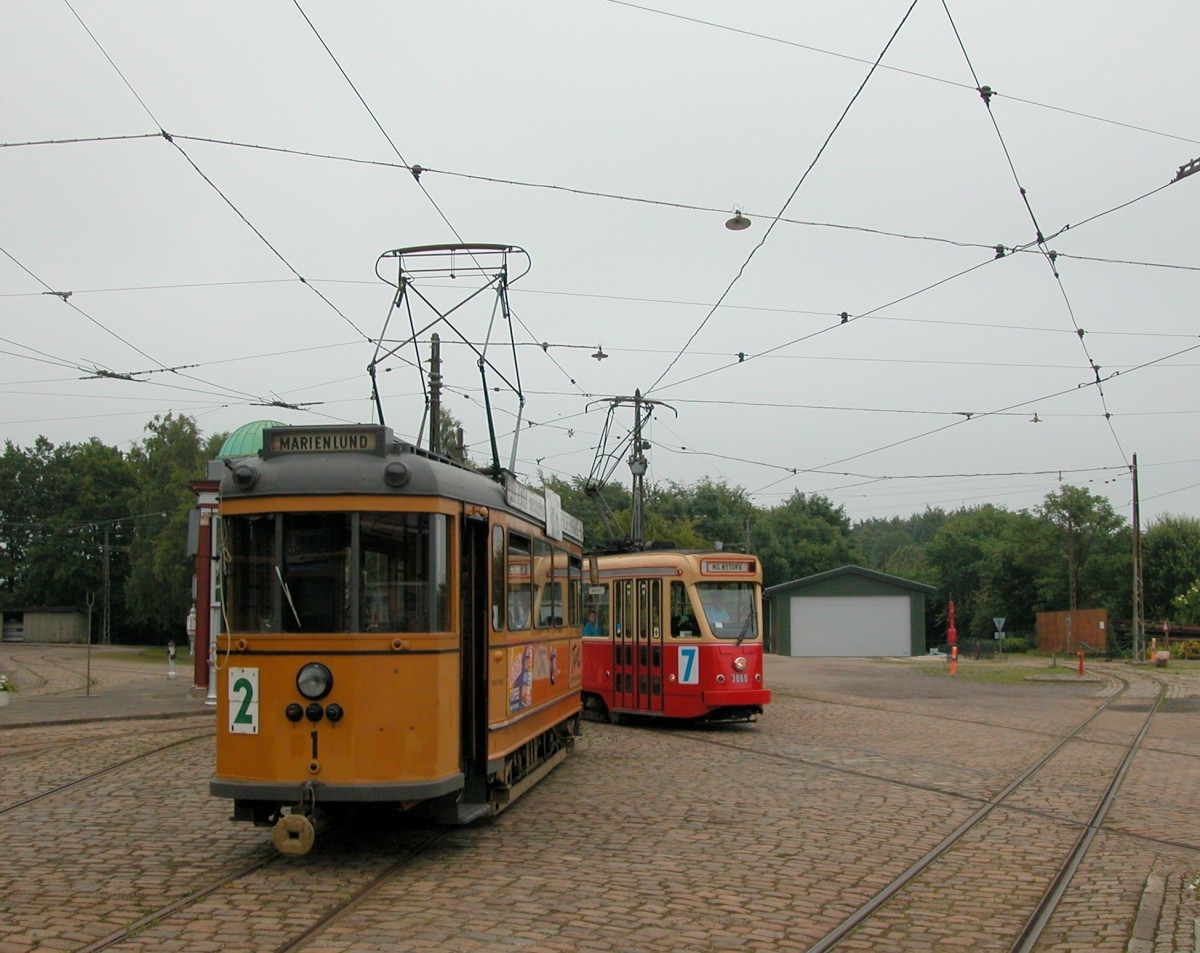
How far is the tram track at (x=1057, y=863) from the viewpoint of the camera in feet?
21.8

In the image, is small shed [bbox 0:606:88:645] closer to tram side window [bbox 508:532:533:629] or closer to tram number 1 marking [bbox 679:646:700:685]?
tram number 1 marking [bbox 679:646:700:685]

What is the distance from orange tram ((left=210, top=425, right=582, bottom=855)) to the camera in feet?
25.9

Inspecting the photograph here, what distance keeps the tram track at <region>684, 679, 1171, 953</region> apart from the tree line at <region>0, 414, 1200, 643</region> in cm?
3648

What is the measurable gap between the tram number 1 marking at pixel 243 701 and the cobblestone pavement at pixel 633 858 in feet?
A: 2.87

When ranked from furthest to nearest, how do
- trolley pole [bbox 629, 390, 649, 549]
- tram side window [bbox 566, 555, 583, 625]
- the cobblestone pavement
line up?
trolley pole [bbox 629, 390, 649, 549], tram side window [bbox 566, 555, 583, 625], the cobblestone pavement

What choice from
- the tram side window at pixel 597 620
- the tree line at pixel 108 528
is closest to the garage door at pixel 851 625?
the tree line at pixel 108 528

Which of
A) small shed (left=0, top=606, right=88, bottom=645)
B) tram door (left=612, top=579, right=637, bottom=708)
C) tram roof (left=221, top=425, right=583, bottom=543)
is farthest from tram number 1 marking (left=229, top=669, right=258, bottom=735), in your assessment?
small shed (left=0, top=606, right=88, bottom=645)

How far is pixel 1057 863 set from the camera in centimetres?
850

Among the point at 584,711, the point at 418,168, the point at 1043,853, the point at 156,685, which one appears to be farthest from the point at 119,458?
the point at 1043,853

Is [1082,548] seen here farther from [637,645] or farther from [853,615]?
[637,645]

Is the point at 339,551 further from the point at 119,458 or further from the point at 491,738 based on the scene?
the point at 119,458

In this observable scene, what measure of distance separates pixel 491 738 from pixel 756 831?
2.15 metres

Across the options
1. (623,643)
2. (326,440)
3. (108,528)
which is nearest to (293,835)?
(326,440)

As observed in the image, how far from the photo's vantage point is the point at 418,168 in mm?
13172
